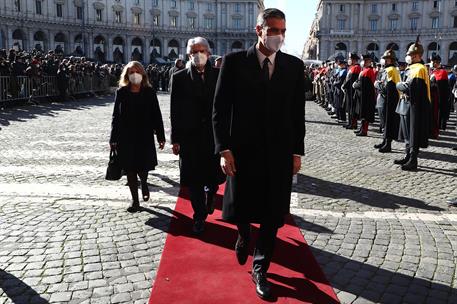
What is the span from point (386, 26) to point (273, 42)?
9234cm

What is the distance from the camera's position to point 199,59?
4.77m

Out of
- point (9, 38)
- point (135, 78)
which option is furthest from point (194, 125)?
point (9, 38)

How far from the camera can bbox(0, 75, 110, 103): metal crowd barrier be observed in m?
17.0

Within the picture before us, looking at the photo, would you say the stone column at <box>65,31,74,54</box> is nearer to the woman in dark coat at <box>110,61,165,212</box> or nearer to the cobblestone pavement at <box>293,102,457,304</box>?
the cobblestone pavement at <box>293,102,457,304</box>

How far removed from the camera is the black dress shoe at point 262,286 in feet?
11.4

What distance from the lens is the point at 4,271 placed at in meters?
3.92

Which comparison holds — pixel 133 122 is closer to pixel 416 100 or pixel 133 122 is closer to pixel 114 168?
pixel 114 168

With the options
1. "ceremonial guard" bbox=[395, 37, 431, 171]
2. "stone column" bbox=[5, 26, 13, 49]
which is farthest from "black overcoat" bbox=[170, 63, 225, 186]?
"stone column" bbox=[5, 26, 13, 49]

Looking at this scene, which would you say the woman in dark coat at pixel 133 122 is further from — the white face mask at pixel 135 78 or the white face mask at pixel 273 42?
the white face mask at pixel 273 42

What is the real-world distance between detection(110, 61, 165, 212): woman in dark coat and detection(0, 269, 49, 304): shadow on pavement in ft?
6.38

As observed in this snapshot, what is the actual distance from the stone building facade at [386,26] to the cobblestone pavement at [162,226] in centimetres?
8194

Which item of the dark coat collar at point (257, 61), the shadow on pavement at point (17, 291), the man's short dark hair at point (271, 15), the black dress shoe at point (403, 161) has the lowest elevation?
the shadow on pavement at point (17, 291)

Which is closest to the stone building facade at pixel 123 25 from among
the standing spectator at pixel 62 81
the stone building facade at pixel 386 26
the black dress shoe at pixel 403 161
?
the stone building facade at pixel 386 26

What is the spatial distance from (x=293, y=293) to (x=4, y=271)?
2403mm
